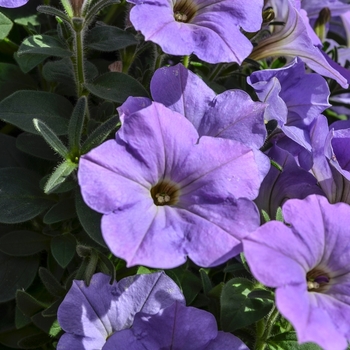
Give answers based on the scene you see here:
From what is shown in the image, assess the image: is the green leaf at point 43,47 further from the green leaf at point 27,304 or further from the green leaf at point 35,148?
the green leaf at point 27,304

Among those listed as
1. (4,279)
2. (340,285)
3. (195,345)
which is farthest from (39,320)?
(340,285)

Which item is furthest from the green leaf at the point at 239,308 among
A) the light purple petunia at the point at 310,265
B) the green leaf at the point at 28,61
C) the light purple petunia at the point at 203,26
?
the green leaf at the point at 28,61

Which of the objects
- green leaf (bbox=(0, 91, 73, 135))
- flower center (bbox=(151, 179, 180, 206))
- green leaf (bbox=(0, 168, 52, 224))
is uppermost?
flower center (bbox=(151, 179, 180, 206))

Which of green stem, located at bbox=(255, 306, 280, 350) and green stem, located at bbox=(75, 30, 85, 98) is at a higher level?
green stem, located at bbox=(75, 30, 85, 98)

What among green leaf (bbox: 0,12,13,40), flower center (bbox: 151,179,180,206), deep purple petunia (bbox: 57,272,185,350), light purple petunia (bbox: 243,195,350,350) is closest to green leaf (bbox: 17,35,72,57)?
green leaf (bbox: 0,12,13,40)

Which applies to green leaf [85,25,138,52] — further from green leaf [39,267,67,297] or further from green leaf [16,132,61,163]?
green leaf [39,267,67,297]

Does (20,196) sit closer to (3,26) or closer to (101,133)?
(101,133)
